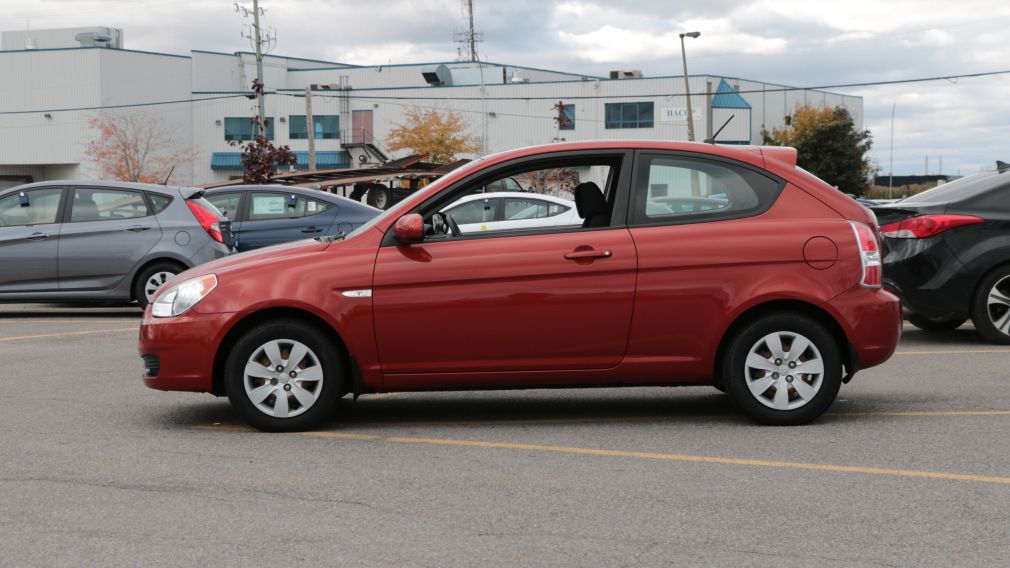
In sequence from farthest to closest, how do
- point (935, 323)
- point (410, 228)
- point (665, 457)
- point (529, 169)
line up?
point (935, 323) < point (529, 169) < point (410, 228) < point (665, 457)

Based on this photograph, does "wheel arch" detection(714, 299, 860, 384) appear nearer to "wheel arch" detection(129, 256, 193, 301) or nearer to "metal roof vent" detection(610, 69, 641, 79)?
"wheel arch" detection(129, 256, 193, 301)

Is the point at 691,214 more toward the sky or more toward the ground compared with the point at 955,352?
more toward the sky

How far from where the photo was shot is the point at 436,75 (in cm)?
8512

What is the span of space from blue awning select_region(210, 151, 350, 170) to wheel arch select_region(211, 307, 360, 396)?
74.8 meters

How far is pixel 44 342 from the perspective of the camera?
487 inches

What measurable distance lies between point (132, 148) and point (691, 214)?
7540 cm

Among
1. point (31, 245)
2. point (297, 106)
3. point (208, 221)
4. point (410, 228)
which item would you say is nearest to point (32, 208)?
point (31, 245)

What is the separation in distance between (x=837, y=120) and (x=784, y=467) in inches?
3009

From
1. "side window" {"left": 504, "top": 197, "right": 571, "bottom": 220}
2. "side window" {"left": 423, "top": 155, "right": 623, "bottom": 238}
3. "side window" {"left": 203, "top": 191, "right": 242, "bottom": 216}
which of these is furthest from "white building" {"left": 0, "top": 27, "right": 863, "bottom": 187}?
"side window" {"left": 504, "top": 197, "right": 571, "bottom": 220}

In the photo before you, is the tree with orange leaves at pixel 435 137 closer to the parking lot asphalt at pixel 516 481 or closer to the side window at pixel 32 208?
the side window at pixel 32 208

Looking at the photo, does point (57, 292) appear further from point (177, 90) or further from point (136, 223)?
point (177, 90)

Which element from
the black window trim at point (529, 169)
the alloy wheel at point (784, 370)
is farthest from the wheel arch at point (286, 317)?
the alloy wheel at point (784, 370)

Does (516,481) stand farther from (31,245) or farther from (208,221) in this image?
(31,245)

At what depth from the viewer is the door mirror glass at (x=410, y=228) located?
23.3 ft
